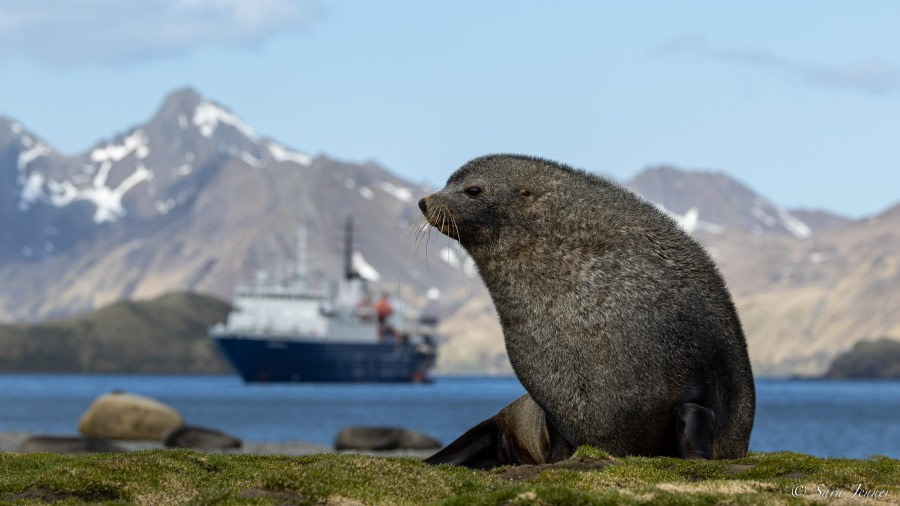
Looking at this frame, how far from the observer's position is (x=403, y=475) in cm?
1219

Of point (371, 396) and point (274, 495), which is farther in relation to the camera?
point (371, 396)

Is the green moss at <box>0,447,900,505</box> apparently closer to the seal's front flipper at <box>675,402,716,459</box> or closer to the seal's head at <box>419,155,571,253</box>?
the seal's front flipper at <box>675,402,716,459</box>

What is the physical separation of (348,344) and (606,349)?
180036 mm

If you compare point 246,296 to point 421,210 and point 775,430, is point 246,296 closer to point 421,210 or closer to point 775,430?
point 775,430

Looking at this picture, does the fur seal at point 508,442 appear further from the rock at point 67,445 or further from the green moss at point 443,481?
the rock at point 67,445

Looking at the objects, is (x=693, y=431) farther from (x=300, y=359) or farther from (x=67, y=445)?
(x=300, y=359)

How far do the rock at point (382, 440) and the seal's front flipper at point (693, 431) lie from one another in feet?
134

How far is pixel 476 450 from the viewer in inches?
583

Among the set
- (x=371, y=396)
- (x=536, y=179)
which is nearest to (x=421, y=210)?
(x=536, y=179)

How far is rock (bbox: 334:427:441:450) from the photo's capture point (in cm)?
5316

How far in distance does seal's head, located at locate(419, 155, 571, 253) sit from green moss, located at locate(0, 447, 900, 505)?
2567mm

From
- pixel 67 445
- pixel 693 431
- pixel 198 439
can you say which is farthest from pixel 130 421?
pixel 693 431

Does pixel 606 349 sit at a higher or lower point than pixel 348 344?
lower

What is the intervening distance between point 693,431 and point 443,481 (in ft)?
8.71
